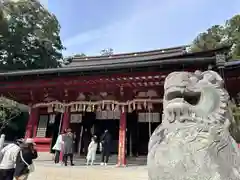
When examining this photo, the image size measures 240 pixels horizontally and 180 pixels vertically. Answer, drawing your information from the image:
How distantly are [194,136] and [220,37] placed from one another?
28.5 meters

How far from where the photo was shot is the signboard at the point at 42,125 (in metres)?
14.0

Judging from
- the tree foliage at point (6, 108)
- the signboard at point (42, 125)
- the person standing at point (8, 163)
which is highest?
the tree foliage at point (6, 108)

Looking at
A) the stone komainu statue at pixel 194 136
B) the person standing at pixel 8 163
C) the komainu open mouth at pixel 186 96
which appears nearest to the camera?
the stone komainu statue at pixel 194 136

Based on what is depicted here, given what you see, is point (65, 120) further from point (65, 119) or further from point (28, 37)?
point (28, 37)

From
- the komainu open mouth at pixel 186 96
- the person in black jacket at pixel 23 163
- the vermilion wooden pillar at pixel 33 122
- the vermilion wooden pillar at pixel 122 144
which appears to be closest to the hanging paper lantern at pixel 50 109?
the vermilion wooden pillar at pixel 33 122

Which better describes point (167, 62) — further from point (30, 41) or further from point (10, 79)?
point (30, 41)

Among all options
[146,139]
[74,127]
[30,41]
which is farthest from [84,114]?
[30,41]

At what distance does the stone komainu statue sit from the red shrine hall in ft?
21.3

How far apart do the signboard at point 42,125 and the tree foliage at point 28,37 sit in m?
15.4

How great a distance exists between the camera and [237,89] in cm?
1148

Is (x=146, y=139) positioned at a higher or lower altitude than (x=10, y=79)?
lower

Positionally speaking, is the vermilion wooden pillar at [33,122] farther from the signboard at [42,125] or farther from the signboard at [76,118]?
the signboard at [76,118]

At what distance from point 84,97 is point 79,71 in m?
2.24

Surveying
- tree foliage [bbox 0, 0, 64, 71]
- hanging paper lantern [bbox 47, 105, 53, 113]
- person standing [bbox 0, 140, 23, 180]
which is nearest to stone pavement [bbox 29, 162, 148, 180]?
person standing [bbox 0, 140, 23, 180]
